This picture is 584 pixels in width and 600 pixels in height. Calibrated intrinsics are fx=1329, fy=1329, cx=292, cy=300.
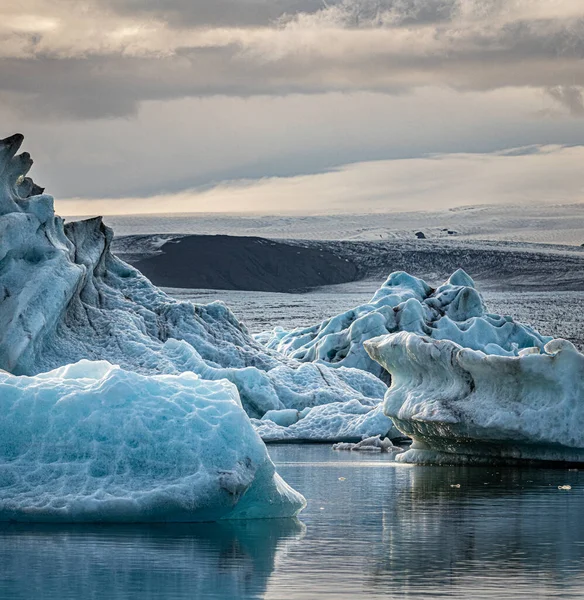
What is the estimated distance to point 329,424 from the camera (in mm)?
24078

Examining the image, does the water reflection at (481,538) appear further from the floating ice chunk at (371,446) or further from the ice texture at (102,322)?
the ice texture at (102,322)

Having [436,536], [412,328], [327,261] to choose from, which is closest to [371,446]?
[412,328]

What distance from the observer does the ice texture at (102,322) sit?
2197 centimetres

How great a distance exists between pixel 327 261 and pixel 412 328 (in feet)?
199

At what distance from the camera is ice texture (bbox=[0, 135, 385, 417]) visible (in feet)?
72.1

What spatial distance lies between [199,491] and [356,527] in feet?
4.45

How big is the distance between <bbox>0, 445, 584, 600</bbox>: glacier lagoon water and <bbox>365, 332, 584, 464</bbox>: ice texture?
4.20 m

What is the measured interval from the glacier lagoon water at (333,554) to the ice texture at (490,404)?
4.20 meters

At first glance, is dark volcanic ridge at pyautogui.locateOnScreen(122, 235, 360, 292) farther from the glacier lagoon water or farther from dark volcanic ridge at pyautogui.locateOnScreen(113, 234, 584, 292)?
the glacier lagoon water

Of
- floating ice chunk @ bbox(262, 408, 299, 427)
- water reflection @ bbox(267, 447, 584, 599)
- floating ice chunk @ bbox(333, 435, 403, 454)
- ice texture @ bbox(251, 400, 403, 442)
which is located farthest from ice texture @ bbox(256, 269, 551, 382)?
water reflection @ bbox(267, 447, 584, 599)

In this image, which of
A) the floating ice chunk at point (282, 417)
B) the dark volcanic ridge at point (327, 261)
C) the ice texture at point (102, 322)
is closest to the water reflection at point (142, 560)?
the ice texture at point (102, 322)

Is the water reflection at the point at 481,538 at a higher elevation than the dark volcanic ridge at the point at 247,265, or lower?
lower

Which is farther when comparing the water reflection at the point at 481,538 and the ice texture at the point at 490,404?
the ice texture at the point at 490,404

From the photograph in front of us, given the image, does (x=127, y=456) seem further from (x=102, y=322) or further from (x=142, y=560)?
(x=102, y=322)
